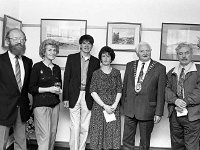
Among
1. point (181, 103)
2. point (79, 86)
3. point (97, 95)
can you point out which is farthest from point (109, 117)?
point (181, 103)

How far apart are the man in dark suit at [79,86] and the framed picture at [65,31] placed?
0.53 meters

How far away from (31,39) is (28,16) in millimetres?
365

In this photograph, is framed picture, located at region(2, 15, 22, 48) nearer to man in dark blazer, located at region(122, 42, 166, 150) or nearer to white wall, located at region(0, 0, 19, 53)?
white wall, located at region(0, 0, 19, 53)

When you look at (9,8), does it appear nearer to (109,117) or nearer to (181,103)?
(109,117)

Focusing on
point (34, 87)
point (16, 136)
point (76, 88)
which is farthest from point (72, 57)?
point (16, 136)

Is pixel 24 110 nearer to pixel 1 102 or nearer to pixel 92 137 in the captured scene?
pixel 1 102

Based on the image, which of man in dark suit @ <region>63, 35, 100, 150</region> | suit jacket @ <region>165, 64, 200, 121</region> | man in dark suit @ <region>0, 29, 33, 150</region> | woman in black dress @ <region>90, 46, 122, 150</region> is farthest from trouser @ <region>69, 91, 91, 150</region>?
suit jacket @ <region>165, 64, 200, 121</region>

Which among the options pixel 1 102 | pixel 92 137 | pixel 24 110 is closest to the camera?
pixel 1 102

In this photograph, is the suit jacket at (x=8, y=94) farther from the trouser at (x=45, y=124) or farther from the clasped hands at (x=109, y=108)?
the clasped hands at (x=109, y=108)

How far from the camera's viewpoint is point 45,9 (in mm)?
3967

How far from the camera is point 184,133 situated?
119 inches

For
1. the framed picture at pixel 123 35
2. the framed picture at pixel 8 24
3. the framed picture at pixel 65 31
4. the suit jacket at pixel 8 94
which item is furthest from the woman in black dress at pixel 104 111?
the framed picture at pixel 8 24

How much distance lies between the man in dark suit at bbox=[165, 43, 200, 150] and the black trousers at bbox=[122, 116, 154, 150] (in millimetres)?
306

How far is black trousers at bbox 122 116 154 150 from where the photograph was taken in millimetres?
3166
